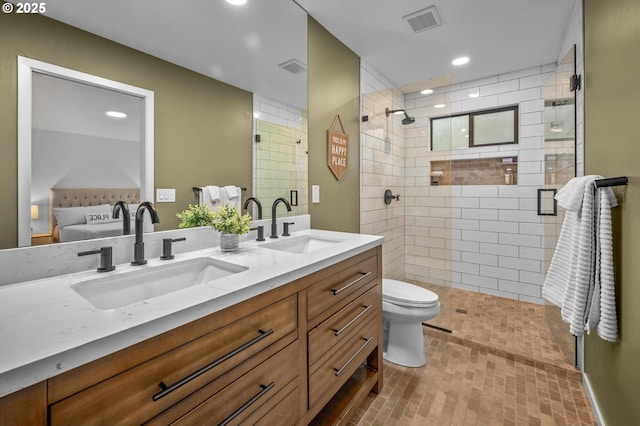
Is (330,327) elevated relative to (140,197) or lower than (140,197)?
lower

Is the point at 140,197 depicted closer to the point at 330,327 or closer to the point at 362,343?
the point at 330,327

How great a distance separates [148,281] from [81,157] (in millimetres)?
491

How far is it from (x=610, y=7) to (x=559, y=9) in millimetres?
931

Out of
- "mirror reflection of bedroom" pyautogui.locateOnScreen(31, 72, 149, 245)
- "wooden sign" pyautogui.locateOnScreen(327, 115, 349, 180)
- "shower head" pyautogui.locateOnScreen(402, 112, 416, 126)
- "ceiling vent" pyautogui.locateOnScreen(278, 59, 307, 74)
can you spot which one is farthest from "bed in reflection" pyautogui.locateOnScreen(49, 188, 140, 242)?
"shower head" pyautogui.locateOnScreen(402, 112, 416, 126)

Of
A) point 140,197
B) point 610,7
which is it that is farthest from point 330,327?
point 610,7

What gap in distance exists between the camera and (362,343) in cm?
159

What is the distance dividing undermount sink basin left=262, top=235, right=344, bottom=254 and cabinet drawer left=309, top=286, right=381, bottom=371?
386mm

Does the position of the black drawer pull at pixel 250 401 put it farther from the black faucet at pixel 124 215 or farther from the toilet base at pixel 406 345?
the toilet base at pixel 406 345

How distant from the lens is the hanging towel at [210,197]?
143cm

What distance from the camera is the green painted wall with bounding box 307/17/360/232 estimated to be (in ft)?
7.26

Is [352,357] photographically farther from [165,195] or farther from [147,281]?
[165,195]

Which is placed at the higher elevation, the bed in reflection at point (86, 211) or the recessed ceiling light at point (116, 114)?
the recessed ceiling light at point (116, 114)

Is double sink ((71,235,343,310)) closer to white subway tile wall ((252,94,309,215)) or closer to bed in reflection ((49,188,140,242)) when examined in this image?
bed in reflection ((49,188,140,242))

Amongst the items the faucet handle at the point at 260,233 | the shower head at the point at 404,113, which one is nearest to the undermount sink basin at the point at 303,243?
the faucet handle at the point at 260,233
